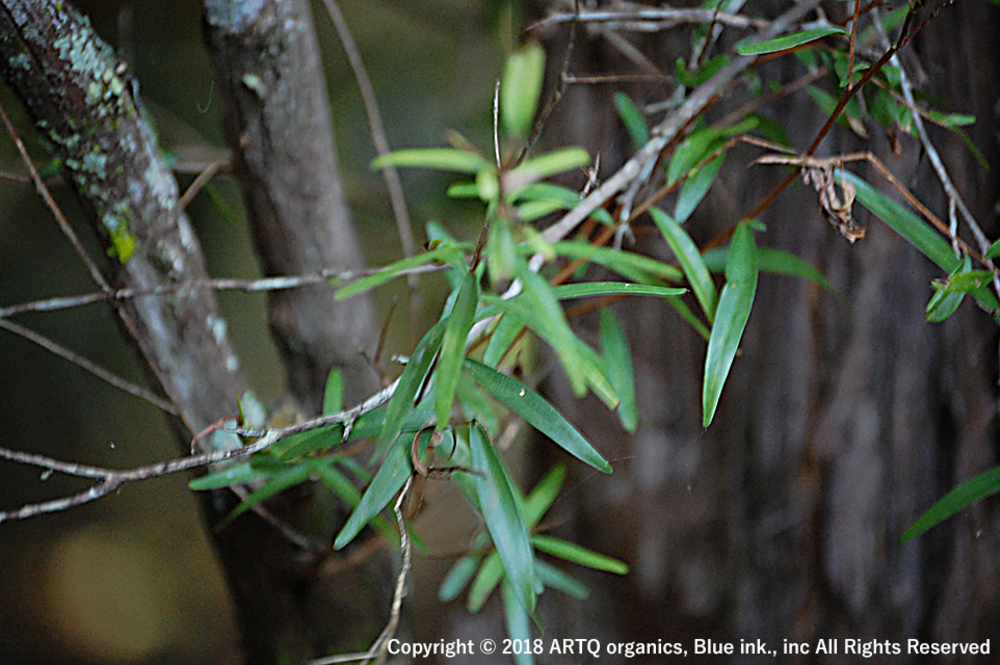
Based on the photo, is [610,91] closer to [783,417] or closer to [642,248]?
[642,248]

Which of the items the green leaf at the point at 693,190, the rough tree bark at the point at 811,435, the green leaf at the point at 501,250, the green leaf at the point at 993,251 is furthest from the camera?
the rough tree bark at the point at 811,435

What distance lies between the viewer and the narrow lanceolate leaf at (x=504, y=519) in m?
0.31

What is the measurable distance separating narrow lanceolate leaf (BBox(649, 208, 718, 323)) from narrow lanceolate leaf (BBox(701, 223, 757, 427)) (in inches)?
0.8

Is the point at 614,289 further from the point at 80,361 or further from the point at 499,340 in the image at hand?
the point at 80,361

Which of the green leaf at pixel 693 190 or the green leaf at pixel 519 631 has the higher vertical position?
the green leaf at pixel 693 190

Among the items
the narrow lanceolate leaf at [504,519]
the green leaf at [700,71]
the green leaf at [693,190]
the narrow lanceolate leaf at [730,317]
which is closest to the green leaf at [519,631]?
the narrow lanceolate leaf at [504,519]

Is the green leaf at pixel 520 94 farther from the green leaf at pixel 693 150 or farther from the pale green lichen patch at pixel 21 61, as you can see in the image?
the pale green lichen patch at pixel 21 61

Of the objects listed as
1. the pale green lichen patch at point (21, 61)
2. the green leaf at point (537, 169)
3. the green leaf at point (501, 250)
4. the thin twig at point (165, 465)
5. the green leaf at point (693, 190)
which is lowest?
the thin twig at point (165, 465)

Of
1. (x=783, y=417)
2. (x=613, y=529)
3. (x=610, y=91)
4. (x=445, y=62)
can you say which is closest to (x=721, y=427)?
(x=783, y=417)

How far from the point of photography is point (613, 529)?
29.0 inches

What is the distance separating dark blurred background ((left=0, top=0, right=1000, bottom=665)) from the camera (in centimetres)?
52

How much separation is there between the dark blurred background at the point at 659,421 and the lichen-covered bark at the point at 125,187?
0.07 meters

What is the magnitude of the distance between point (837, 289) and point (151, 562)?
0.75 meters

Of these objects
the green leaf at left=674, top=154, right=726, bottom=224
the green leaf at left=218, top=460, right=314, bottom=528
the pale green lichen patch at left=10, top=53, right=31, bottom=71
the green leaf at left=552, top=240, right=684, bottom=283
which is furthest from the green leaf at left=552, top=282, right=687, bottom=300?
the pale green lichen patch at left=10, top=53, right=31, bottom=71
